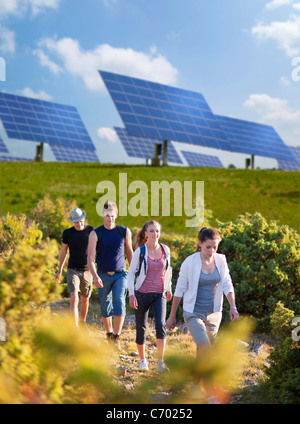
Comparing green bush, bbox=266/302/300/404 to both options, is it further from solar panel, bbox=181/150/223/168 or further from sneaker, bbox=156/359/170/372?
solar panel, bbox=181/150/223/168

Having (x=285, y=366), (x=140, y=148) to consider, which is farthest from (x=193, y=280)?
(x=140, y=148)

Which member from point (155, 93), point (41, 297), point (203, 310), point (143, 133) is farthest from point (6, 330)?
point (155, 93)

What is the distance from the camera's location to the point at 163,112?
33.9 meters

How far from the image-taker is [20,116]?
126 ft

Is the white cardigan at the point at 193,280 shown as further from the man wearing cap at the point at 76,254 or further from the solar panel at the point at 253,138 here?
the solar panel at the point at 253,138

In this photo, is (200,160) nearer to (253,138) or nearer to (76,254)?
(253,138)

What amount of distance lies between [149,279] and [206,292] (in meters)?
0.95

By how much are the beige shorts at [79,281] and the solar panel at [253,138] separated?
100 ft

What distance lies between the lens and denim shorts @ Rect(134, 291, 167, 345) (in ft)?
18.9

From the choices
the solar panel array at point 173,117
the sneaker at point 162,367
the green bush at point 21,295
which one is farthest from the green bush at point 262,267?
the solar panel array at point 173,117

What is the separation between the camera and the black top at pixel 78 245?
711 centimetres

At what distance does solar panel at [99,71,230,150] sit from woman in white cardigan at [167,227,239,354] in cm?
2602

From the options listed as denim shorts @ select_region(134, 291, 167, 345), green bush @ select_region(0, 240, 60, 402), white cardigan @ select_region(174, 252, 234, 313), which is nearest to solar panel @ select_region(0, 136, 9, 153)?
denim shorts @ select_region(134, 291, 167, 345)

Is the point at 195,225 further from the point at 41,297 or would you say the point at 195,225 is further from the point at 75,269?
the point at 41,297
